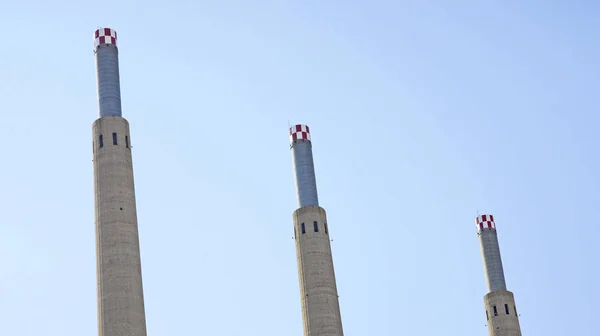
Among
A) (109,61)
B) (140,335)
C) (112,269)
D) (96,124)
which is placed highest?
(109,61)

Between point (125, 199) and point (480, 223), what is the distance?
34726mm

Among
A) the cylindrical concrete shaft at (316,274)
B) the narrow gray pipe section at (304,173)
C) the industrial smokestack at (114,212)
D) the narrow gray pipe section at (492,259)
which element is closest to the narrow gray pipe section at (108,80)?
the industrial smokestack at (114,212)

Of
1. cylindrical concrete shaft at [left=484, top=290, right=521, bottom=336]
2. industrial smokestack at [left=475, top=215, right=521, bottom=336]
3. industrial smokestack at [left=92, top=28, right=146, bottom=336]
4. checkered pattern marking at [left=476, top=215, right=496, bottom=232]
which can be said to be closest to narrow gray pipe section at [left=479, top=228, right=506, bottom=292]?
industrial smokestack at [left=475, top=215, right=521, bottom=336]

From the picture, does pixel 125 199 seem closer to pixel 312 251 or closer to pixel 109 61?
pixel 109 61

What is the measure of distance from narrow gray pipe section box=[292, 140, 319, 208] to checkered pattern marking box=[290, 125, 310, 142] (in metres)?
0.29

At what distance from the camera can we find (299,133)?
245 ft

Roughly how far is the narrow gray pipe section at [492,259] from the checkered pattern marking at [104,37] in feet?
113

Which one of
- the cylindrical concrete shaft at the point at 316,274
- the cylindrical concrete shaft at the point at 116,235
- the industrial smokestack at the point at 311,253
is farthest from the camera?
the industrial smokestack at the point at 311,253

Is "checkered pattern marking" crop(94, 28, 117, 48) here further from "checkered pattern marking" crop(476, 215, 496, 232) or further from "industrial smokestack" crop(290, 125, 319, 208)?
"checkered pattern marking" crop(476, 215, 496, 232)

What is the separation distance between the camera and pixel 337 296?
6925 cm

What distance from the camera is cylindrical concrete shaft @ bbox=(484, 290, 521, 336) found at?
80250mm

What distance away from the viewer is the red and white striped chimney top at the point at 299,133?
74688mm

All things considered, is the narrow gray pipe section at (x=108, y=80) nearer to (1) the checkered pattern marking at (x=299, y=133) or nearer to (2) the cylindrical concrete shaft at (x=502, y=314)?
(1) the checkered pattern marking at (x=299, y=133)

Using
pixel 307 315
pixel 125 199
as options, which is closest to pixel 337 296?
pixel 307 315
